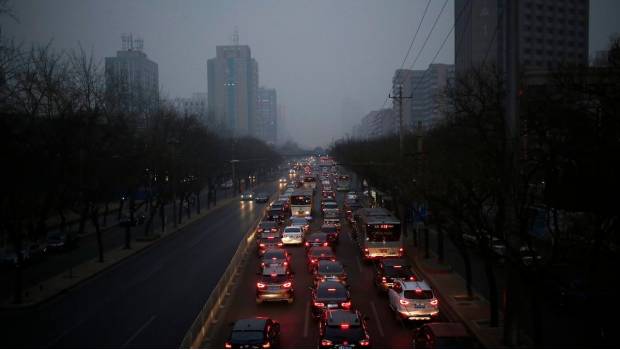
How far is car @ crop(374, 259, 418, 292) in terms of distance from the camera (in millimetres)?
21188

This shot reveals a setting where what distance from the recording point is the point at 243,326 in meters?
13.6

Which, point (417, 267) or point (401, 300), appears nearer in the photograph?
point (401, 300)

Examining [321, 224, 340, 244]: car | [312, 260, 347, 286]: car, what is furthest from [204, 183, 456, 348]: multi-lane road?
[321, 224, 340, 244]: car

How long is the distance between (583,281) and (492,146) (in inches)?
277

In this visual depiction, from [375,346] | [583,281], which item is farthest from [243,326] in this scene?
[583,281]

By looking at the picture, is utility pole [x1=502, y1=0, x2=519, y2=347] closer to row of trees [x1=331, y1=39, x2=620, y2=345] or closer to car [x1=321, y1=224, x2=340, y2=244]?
row of trees [x1=331, y1=39, x2=620, y2=345]

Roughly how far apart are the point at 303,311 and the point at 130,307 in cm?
654

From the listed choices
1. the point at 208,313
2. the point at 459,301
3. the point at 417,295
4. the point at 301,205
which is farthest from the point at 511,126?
the point at 301,205

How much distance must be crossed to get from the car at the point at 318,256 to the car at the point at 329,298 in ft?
25.9

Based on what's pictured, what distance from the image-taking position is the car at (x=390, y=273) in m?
21.2

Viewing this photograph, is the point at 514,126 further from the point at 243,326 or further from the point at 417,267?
the point at 417,267

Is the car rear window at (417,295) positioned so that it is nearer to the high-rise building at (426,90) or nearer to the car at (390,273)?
the car at (390,273)

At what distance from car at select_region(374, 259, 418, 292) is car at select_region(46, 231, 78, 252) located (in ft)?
73.6

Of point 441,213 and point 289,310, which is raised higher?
point 441,213
